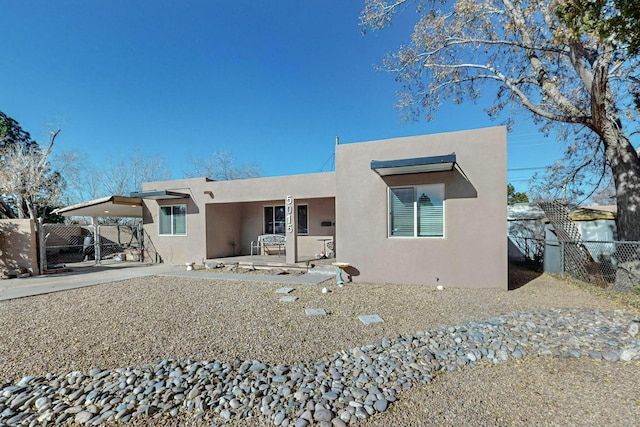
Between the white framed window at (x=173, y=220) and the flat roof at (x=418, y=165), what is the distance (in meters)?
9.01

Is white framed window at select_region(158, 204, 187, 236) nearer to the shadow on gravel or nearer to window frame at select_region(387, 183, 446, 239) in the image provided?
window frame at select_region(387, 183, 446, 239)

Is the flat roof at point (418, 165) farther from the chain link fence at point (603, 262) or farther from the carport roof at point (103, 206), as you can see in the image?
the carport roof at point (103, 206)

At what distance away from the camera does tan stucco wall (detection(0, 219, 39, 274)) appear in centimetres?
999

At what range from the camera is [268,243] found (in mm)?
12750

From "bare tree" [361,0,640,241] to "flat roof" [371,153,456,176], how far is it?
2.97 meters

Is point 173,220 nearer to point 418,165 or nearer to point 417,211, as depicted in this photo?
point 417,211

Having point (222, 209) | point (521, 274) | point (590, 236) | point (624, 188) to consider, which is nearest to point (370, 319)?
point (521, 274)

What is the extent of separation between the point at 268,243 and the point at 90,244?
1000cm

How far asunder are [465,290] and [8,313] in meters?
10.2

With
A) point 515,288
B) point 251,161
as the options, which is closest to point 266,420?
point 515,288

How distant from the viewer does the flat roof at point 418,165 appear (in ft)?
22.4

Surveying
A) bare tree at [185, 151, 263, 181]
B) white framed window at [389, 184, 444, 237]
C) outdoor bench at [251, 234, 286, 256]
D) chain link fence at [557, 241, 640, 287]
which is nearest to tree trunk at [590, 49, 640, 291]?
chain link fence at [557, 241, 640, 287]

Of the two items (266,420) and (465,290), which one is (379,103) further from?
(266,420)

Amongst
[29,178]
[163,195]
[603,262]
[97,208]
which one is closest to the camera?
[603,262]
